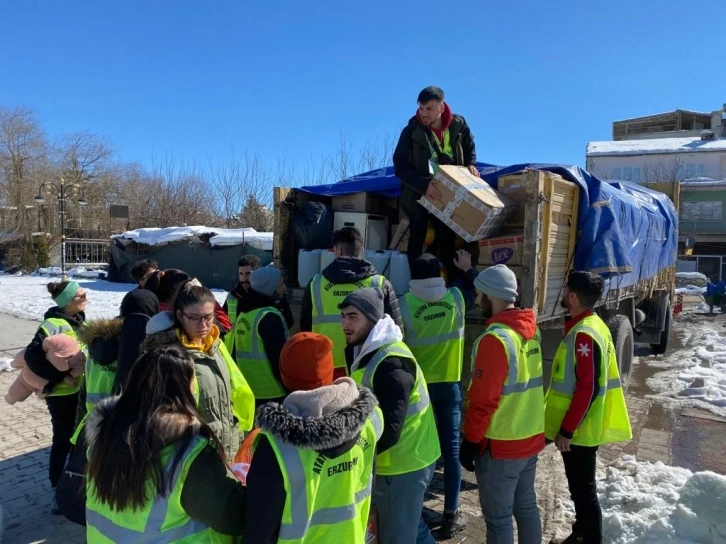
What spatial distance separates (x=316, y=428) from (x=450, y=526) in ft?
7.68

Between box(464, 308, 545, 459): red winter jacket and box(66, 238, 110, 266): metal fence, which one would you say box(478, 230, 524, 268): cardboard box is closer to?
box(464, 308, 545, 459): red winter jacket

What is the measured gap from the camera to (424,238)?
4.67m

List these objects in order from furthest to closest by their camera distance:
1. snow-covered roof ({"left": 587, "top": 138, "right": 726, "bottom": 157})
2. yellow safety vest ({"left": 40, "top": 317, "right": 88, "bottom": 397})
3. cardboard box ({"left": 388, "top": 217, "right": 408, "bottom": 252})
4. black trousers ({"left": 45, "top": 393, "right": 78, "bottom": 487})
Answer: snow-covered roof ({"left": 587, "top": 138, "right": 726, "bottom": 157}) < cardboard box ({"left": 388, "top": 217, "right": 408, "bottom": 252}) < black trousers ({"left": 45, "top": 393, "right": 78, "bottom": 487}) < yellow safety vest ({"left": 40, "top": 317, "right": 88, "bottom": 397})

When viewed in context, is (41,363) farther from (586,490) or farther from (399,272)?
(586,490)

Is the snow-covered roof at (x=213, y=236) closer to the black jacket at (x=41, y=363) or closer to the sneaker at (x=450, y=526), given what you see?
the black jacket at (x=41, y=363)

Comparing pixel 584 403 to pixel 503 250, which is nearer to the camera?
pixel 584 403

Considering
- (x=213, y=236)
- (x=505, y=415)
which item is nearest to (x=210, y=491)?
(x=505, y=415)

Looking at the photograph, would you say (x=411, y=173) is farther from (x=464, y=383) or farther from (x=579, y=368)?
(x=579, y=368)

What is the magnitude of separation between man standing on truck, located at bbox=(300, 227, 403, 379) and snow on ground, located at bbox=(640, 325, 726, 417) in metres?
5.09

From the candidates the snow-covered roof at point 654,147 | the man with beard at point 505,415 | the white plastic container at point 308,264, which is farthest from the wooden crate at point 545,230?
the snow-covered roof at point 654,147

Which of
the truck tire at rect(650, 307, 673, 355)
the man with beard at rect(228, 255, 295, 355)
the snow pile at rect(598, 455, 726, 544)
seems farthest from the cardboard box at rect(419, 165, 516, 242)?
the truck tire at rect(650, 307, 673, 355)

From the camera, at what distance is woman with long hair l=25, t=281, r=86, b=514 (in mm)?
3459

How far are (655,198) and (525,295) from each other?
481 centimetres

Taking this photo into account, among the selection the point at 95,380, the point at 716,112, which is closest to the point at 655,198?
the point at 95,380
